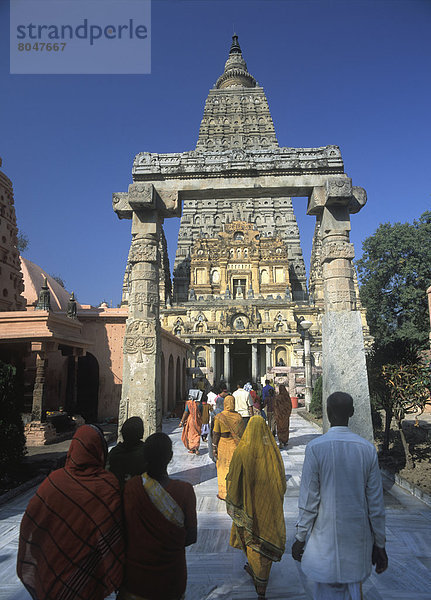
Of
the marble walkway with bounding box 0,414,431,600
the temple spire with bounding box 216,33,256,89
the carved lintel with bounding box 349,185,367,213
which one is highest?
the temple spire with bounding box 216,33,256,89

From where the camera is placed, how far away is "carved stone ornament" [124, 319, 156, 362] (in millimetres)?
5676

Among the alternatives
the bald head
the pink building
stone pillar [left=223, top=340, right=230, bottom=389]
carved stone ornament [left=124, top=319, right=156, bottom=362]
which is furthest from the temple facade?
the bald head

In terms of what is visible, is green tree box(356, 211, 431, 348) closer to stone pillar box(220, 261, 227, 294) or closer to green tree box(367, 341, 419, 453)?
stone pillar box(220, 261, 227, 294)

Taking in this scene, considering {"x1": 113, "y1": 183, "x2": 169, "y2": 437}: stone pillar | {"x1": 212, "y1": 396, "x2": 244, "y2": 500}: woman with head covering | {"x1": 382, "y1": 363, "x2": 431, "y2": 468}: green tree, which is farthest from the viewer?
{"x1": 382, "y1": 363, "x2": 431, "y2": 468}: green tree

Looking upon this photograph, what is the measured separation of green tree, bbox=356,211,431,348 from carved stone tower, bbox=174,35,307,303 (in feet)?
20.4

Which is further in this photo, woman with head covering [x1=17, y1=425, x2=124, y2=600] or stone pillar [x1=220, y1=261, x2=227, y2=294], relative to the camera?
stone pillar [x1=220, y1=261, x2=227, y2=294]

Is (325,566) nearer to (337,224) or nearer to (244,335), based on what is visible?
(337,224)

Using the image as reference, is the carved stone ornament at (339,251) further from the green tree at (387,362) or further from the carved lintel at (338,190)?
the green tree at (387,362)

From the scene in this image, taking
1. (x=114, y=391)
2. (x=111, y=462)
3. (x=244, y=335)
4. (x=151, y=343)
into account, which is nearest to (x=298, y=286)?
(x=244, y=335)

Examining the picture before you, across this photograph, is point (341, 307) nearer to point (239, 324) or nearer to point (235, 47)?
point (239, 324)

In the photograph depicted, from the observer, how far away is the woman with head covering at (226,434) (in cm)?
479

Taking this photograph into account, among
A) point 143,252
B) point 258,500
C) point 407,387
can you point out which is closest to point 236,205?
point 143,252

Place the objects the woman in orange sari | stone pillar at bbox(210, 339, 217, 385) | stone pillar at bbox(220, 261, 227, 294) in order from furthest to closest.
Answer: stone pillar at bbox(220, 261, 227, 294), stone pillar at bbox(210, 339, 217, 385), the woman in orange sari

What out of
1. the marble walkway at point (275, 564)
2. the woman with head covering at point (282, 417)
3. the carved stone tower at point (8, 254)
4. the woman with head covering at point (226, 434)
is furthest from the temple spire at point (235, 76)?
the marble walkway at point (275, 564)
